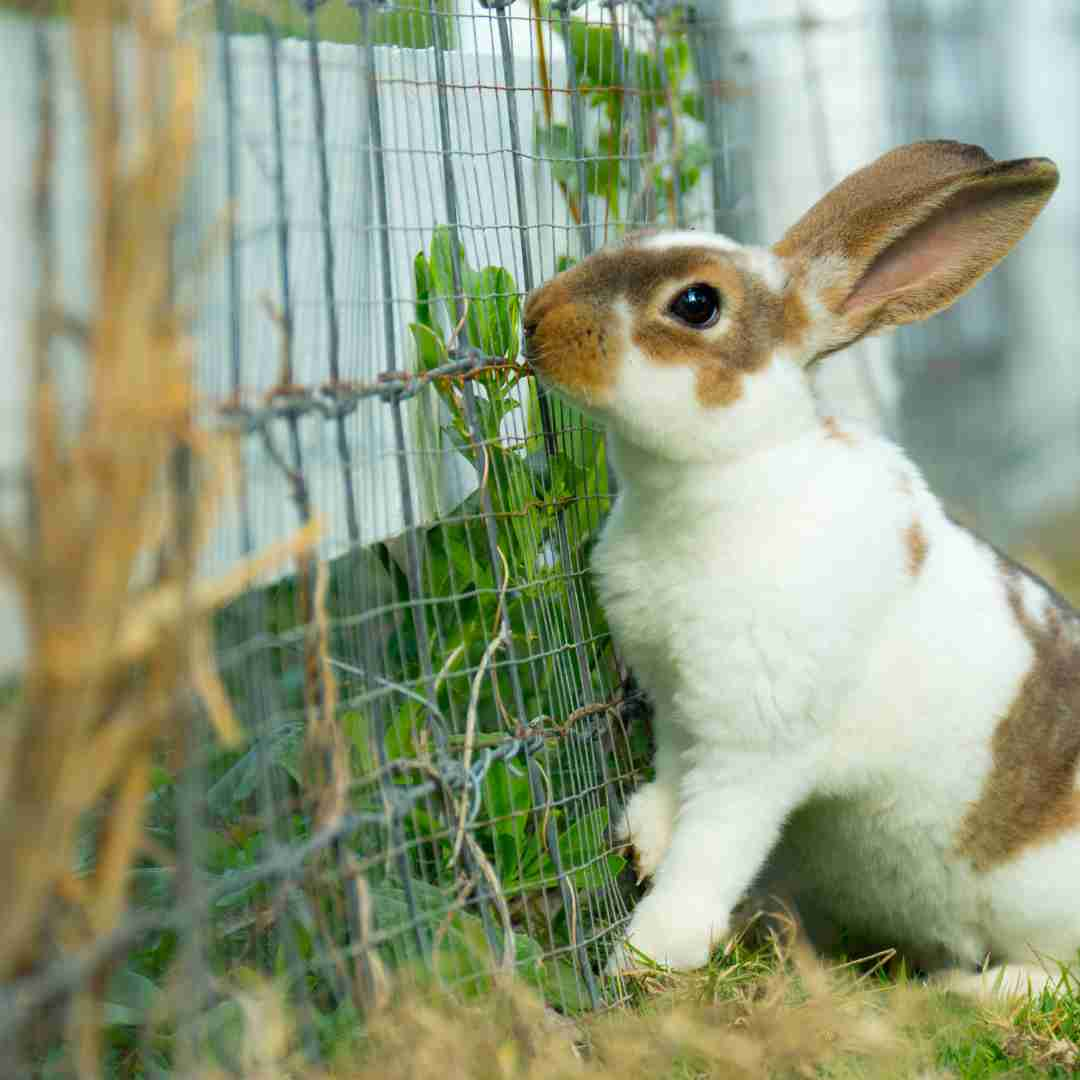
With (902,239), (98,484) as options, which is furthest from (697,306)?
(98,484)

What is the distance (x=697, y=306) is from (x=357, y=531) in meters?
1.05

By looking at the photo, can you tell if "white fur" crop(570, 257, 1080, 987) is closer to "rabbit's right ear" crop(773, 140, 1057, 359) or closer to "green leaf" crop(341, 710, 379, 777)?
"rabbit's right ear" crop(773, 140, 1057, 359)

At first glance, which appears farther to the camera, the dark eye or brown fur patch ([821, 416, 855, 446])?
brown fur patch ([821, 416, 855, 446])

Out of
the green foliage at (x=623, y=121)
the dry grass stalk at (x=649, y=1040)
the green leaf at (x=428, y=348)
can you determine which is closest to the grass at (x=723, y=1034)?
the dry grass stalk at (x=649, y=1040)

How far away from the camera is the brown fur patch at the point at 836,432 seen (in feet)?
10.0

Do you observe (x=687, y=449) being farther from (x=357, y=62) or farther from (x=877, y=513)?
(x=357, y=62)

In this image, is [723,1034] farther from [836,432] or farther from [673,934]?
[836,432]

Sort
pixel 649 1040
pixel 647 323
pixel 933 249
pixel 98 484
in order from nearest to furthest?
pixel 98 484 < pixel 649 1040 < pixel 647 323 < pixel 933 249

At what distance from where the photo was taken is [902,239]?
3.12 metres

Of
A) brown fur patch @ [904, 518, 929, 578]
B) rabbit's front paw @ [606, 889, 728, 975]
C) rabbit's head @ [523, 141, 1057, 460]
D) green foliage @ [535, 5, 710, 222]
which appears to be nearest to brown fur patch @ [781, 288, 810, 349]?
rabbit's head @ [523, 141, 1057, 460]

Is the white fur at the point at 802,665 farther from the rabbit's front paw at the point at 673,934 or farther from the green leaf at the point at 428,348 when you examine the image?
the green leaf at the point at 428,348

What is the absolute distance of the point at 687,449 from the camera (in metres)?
2.86

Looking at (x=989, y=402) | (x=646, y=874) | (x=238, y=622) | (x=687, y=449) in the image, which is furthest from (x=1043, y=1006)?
(x=989, y=402)

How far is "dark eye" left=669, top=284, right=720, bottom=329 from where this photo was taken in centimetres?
290
